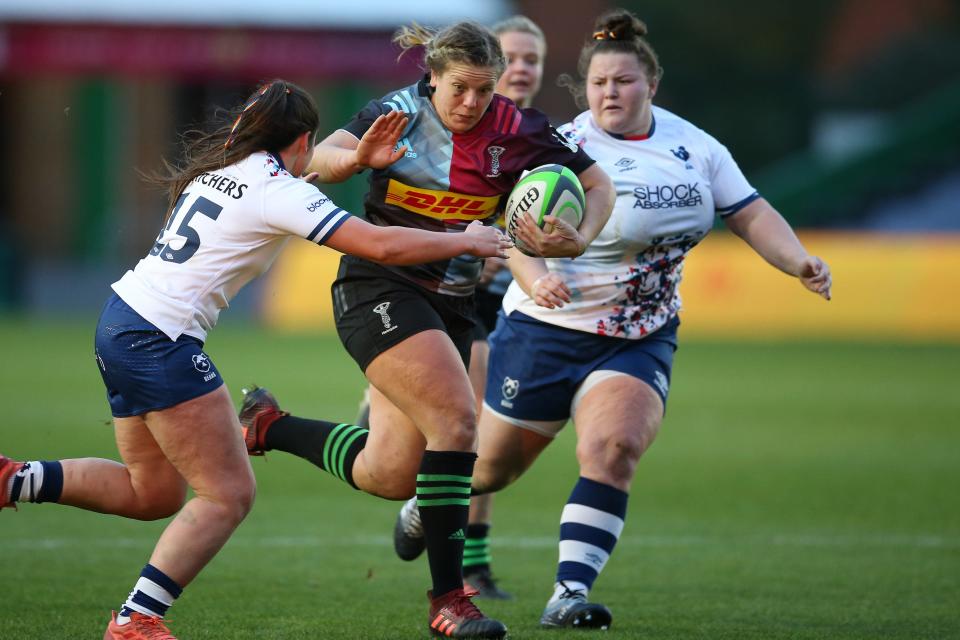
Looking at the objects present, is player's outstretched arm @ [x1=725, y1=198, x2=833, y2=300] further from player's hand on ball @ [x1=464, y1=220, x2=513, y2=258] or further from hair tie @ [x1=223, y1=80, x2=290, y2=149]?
hair tie @ [x1=223, y1=80, x2=290, y2=149]

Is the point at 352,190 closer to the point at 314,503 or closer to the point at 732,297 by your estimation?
the point at 732,297

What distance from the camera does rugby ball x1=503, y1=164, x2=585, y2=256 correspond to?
5309mm

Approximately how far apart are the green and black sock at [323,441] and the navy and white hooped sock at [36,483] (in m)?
1.17

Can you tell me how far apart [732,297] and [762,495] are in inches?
460

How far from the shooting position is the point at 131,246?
28484 millimetres

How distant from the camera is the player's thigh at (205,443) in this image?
4.79m

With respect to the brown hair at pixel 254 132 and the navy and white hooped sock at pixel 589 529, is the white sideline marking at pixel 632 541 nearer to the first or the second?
the navy and white hooped sock at pixel 589 529

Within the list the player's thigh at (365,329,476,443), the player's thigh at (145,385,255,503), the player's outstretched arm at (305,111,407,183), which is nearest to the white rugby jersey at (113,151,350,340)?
the player's thigh at (145,385,255,503)

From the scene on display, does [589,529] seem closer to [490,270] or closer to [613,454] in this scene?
[613,454]

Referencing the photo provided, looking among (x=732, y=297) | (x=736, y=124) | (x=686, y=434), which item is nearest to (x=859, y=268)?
(x=732, y=297)

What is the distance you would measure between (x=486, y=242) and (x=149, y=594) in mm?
1627

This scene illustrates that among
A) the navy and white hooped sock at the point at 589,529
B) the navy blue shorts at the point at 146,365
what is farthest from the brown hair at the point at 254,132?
the navy and white hooped sock at the point at 589,529

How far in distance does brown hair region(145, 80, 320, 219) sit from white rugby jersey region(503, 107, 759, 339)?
4.99 feet

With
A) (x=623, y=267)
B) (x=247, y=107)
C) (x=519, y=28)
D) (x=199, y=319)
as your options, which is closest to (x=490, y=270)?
(x=623, y=267)
